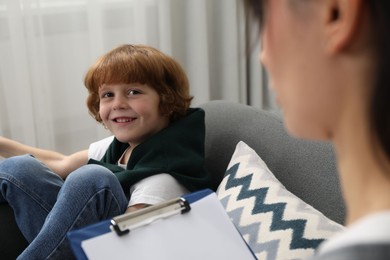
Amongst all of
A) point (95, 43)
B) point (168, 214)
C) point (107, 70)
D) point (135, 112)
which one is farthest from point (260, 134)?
point (95, 43)

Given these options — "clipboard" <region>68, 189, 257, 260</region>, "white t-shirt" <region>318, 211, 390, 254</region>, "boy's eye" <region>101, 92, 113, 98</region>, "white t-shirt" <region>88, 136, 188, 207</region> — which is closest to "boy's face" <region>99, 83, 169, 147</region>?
"boy's eye" <region>101, 92, 113, 98</region>

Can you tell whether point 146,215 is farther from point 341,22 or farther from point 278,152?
point 341,22

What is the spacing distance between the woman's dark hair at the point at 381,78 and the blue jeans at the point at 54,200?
0.99 metres

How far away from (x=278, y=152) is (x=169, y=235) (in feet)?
1.69

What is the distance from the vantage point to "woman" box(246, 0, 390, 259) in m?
0.40

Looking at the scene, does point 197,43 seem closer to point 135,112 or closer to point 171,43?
point 171,43

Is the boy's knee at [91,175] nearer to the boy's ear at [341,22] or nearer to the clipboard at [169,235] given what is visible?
the clipboard at [169,235]

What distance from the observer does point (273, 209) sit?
121cm

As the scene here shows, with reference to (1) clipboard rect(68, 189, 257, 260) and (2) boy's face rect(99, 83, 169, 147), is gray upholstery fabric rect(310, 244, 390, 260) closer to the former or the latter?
(1) clipboard rect(68, 189, 257, 260)

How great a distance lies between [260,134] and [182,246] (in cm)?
58

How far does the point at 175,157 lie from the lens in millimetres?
1502

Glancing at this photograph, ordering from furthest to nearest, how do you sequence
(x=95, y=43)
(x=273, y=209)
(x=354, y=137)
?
(x=95, y=43) < (x=273, y=209) < (x=354, y=137)

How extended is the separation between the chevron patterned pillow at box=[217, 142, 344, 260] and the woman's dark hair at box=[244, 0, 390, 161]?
2.28 feet

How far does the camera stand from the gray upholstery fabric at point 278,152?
4.18 ft
